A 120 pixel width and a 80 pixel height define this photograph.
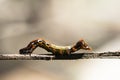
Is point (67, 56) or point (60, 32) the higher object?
point (60, 32)

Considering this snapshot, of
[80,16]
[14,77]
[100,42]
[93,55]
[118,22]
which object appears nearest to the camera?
[93,55]

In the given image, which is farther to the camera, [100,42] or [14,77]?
[100,42]

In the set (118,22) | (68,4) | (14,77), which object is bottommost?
(14,77)

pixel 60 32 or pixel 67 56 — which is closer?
pixel 67 56

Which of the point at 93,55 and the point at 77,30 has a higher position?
the point at 77,30

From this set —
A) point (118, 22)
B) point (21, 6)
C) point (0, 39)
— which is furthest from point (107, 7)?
point (0, 39)

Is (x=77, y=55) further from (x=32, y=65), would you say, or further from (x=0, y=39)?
(x=0, y=39)

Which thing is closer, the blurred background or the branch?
the branch

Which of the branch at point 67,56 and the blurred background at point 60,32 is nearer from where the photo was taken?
the branch at point 67,56
